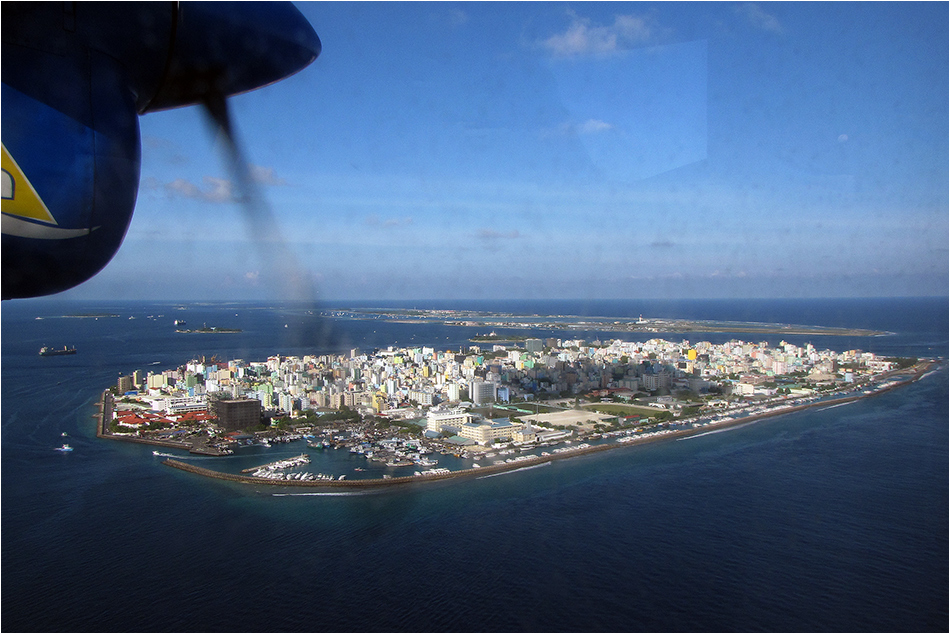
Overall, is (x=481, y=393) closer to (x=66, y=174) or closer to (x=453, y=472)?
(x=453, y=472)

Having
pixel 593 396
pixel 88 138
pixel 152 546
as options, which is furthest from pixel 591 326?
pixel 88 138

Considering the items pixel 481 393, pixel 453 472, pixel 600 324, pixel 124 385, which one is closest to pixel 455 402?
pixel 481 393

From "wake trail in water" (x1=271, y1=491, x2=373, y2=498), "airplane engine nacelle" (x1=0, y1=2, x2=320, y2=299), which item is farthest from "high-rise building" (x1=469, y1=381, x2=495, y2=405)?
"airplane engine nacelle" (x1=0, y1=2, x2=320, y2=299)

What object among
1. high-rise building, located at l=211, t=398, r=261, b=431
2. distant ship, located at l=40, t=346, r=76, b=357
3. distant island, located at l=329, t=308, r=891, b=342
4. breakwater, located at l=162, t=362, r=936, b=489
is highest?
distant island, located at l=329, t=308, r=891, b=342

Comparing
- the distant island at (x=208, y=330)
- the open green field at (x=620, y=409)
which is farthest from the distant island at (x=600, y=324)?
the open green field at (x=620, y=409)

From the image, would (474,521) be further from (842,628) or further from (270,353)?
(270,353)

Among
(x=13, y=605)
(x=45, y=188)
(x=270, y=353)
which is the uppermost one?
(x=45, y=188)

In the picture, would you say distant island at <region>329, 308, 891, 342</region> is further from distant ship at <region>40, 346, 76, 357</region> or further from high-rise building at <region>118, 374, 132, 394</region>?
distant ship at <region>40, 346, 76, 357</region>
